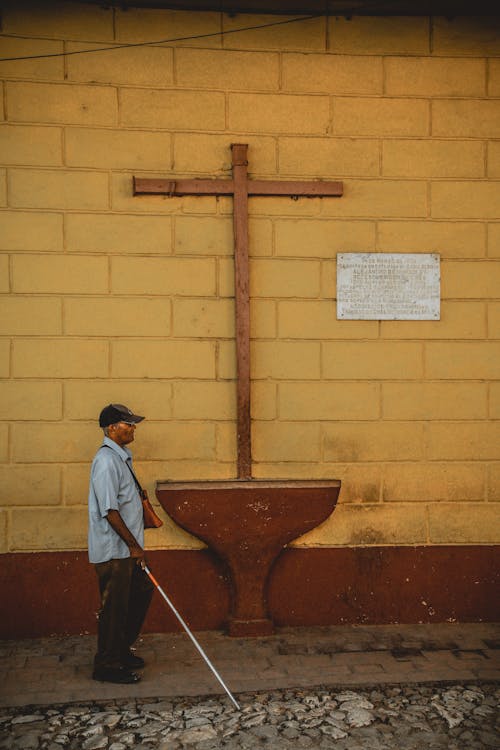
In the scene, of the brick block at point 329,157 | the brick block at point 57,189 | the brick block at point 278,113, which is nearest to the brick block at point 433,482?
the brick block at point 329,157

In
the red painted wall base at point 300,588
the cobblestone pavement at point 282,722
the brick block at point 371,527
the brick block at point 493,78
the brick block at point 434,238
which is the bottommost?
the cobblestone pavement at point 282,722

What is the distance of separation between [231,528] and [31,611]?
58.1 inches

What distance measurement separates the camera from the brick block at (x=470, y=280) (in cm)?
570

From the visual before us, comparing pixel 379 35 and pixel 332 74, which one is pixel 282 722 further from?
pixel 379 35

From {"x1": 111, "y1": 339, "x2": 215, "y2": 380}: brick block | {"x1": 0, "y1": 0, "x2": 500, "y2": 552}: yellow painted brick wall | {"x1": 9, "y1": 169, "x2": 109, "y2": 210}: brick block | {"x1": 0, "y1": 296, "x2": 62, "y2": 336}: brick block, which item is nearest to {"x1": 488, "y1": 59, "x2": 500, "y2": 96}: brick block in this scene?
{"x1": 0, "y1": 0, "x2": 500, "y2": 552}: yellow painted brick wall

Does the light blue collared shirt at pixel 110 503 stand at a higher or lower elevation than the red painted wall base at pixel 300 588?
higher

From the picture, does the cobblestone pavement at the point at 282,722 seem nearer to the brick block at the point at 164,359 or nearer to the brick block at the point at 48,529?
the brick block at the point at 48,529

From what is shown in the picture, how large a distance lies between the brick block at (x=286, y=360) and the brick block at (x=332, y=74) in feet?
5.95

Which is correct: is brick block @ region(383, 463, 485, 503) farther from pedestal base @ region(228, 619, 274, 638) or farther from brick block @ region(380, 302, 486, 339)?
pedestal base @ region(228, 619, 274, 638)

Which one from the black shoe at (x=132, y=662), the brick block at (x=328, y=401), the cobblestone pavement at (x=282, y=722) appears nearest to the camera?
the cobblestone pavement at (x=282, y=722)

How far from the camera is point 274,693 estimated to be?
4.49 meters

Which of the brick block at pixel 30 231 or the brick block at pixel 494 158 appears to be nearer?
the brick block at pixel 30 231

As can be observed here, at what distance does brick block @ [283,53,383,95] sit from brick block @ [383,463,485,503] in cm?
271

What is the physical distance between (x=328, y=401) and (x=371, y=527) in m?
0.95
